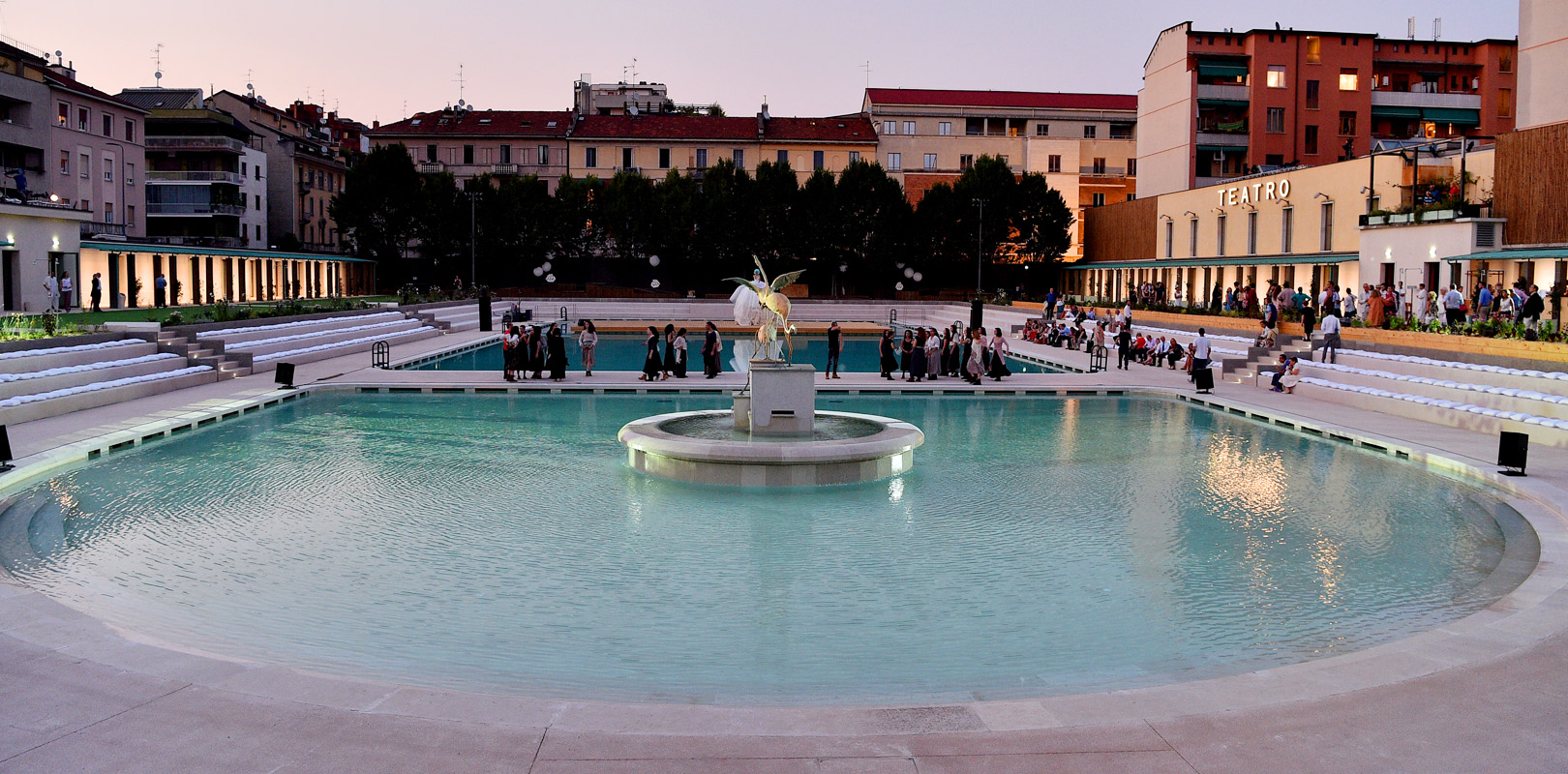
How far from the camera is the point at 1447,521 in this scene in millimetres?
11820

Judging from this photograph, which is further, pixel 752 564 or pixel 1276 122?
pixel 1276 122

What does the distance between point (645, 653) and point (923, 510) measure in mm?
5371

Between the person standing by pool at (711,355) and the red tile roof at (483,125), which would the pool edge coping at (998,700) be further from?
→ the red tile roof at (483,125)

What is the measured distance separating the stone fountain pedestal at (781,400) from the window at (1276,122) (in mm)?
45612

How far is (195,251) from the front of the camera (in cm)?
4466

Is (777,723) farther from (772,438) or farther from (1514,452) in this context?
(1514,452)

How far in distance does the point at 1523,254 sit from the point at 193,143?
198 feet

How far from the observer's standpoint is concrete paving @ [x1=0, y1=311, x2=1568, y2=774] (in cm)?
514

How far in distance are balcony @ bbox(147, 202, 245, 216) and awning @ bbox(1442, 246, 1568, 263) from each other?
2259 inches

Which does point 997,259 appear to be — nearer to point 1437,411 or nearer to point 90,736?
point 1437,411

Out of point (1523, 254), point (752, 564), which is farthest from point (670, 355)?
point (1523, 254)

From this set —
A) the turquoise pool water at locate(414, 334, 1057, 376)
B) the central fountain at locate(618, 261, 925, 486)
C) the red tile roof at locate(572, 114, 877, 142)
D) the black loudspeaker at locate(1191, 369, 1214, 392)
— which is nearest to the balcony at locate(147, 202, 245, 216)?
the red tile roof at locate(572, 114, 877, 142)

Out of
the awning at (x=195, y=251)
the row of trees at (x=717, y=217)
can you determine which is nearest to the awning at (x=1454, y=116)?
the row of trees at (x=717, y=217)

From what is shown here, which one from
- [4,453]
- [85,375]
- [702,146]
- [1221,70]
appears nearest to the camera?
[4,453]
